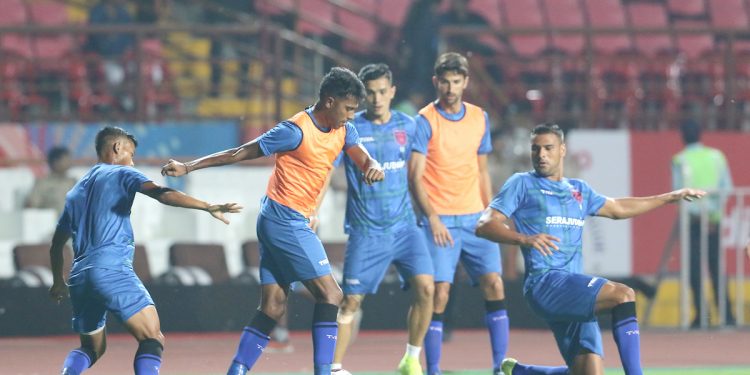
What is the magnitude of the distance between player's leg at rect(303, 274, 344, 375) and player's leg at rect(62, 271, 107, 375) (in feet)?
4.33

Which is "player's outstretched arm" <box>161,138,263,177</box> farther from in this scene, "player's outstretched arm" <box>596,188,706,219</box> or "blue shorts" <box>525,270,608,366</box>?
"player's outstretched arm" <box>596,188,706,219</box>

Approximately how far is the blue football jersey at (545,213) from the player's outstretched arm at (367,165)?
0.75m

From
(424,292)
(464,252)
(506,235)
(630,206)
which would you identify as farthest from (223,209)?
(464,252)

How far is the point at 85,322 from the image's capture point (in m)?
8.91

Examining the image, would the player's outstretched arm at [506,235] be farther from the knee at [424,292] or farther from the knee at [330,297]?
the knee at [424,292]

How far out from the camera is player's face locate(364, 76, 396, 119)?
10758 millimetres

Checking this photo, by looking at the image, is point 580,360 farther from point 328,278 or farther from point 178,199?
point 178,199

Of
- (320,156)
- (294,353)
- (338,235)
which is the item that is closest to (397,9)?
(338,235)

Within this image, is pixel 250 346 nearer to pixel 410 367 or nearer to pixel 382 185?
pixel 410 367

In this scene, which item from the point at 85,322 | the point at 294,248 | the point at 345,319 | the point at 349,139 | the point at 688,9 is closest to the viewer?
the point at 85,322

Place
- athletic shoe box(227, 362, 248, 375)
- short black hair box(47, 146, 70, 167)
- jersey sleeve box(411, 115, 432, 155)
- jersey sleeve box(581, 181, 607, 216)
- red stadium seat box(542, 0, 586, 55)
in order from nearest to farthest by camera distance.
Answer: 1. jersey sleeve box(581, 181, 607, 216)
2. athletic shoe box(227, 362, 248, 375)
3. jersey sleeve box(411, 115, 432, 155)
4. short black hair box(47, 146, 70, 167)
5. red stadium seat box(542, 0, 586, 55)

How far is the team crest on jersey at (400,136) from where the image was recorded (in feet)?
Answer: 35.8

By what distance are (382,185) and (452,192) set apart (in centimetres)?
65

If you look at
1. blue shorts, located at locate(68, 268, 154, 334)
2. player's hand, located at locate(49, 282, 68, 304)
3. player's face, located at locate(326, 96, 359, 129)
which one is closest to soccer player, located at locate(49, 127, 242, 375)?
blue shorts, located at locate(68, 268, 154, 334)
